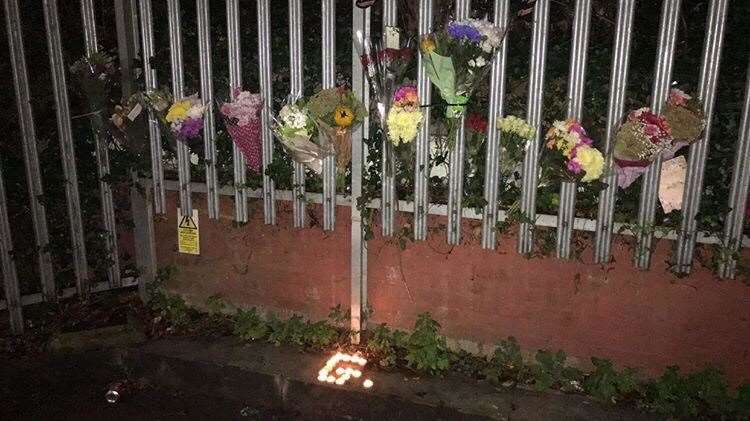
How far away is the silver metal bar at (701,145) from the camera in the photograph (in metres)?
3.50

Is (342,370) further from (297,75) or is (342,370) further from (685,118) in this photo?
(685,118)

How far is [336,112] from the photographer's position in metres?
4.22

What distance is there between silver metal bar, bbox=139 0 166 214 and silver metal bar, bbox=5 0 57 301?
0.96 metres

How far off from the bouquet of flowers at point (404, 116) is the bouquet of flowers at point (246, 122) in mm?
1189

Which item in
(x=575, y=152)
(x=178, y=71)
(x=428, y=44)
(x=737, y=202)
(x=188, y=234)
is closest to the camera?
(x=737, y=202)

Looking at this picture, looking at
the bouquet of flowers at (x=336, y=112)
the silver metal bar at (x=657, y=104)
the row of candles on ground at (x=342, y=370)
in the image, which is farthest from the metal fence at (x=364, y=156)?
the row of candles on ground at (x=342, y=370)

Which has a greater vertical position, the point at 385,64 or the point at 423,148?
the point at 385,64

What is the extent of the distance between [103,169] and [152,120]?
0.70m

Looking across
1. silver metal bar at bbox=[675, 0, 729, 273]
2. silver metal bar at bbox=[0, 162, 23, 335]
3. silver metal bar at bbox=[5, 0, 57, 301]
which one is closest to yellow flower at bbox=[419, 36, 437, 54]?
silver metal bar at bbox=[675, 0, 729, 273]

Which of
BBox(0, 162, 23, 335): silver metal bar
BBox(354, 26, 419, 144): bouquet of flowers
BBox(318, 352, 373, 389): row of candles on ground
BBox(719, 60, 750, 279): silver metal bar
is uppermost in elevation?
BBox(354, 26, 419, 144): bouquet of flowers

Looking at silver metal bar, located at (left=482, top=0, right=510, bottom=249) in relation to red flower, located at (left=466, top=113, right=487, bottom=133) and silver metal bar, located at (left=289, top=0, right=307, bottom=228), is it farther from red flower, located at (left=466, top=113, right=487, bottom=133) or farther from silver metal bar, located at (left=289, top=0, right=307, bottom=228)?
silver metal bar, located at (left=289, top=0, right=307, bottom=228)

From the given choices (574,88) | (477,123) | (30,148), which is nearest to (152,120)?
(30,148)

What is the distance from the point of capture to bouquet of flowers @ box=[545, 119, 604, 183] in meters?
3.76

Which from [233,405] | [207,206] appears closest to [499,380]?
[233,405]
